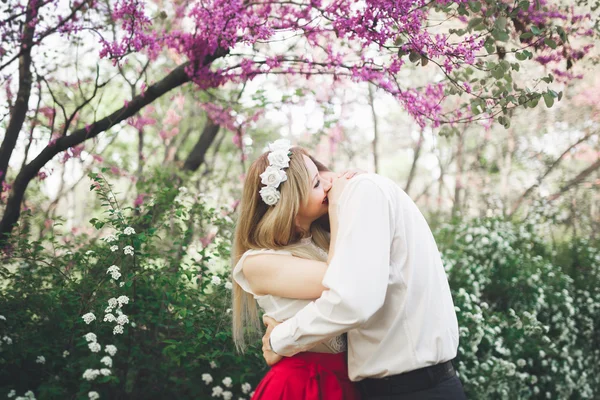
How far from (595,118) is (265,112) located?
267 inches

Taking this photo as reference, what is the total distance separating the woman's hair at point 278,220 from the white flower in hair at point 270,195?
0.8 inches

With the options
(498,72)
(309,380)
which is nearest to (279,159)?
(309,380)

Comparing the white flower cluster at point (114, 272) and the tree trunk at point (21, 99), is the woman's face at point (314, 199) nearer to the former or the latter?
the white flower cluster at point (114, 272)

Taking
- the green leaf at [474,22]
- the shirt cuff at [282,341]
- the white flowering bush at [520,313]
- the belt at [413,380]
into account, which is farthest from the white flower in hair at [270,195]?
the white flowering bush at [520,313]

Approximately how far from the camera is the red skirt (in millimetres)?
2166

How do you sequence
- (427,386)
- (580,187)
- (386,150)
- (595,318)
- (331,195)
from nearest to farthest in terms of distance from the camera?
(427,386)
(331,195)
(595,318)
(580,187)
(386,150)

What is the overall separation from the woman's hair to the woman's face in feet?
0.08

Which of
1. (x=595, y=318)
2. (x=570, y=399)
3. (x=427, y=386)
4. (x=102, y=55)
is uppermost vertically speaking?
(x=102, y=55)

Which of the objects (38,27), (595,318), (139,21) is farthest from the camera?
(595,318)

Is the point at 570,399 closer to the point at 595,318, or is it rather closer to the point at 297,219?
the point at 595,318

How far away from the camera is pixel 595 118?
973cm

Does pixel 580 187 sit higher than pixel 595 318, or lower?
higher

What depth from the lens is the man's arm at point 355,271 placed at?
1.81m

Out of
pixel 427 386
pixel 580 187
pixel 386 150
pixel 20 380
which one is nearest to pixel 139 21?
pixel 20 380
